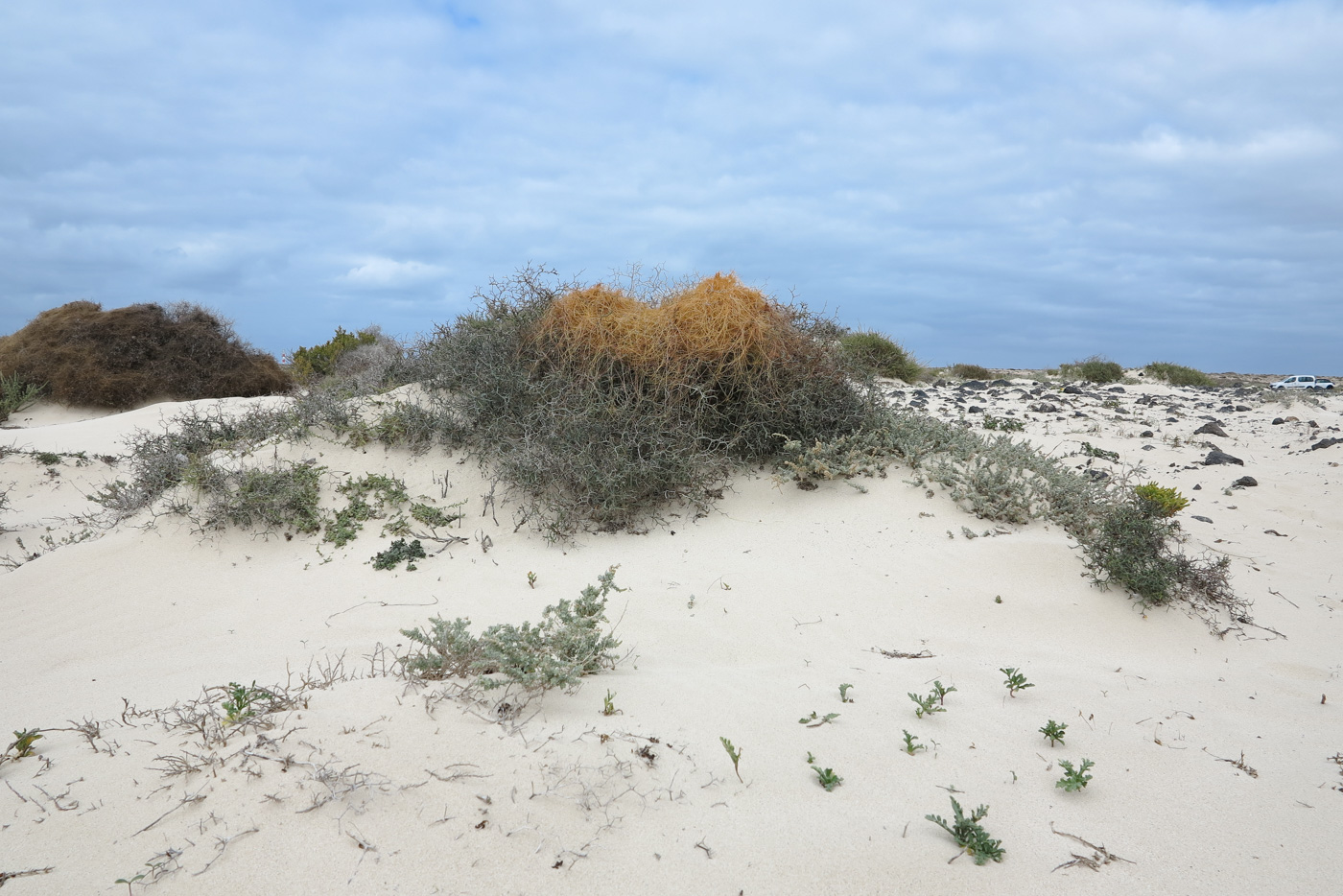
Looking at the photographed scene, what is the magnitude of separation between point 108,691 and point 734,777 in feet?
10.5

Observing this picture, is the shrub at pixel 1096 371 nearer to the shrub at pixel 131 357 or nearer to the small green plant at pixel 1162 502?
the small green plant at pixel 1162 502

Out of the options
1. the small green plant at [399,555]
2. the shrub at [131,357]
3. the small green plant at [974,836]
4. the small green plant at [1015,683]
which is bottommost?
the small green plant at [974,836]

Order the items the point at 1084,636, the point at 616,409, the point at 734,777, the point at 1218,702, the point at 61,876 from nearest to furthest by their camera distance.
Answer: the point at 61,876 < the point at 734,777 < the point at 1218,702 < the point at 1084,636 < the point at 616,409

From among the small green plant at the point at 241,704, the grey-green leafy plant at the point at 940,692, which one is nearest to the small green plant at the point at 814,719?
the grey-green leafy plant at the point at 940,692

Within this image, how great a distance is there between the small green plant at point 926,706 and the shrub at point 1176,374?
18.0 m

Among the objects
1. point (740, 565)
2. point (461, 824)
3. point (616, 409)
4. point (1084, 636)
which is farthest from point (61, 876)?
point (1084, 636)

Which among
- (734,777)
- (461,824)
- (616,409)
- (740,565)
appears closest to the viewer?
(461,824)

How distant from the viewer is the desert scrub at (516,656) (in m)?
2.83

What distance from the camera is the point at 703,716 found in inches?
114

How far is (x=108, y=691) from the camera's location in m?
3.52

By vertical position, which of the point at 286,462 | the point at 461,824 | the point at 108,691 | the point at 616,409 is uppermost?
the point at 616,409

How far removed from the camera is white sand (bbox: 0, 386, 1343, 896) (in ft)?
6.88

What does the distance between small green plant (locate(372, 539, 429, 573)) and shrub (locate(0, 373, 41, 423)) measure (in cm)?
1290

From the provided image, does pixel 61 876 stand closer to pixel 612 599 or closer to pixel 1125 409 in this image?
pixel 612 599
